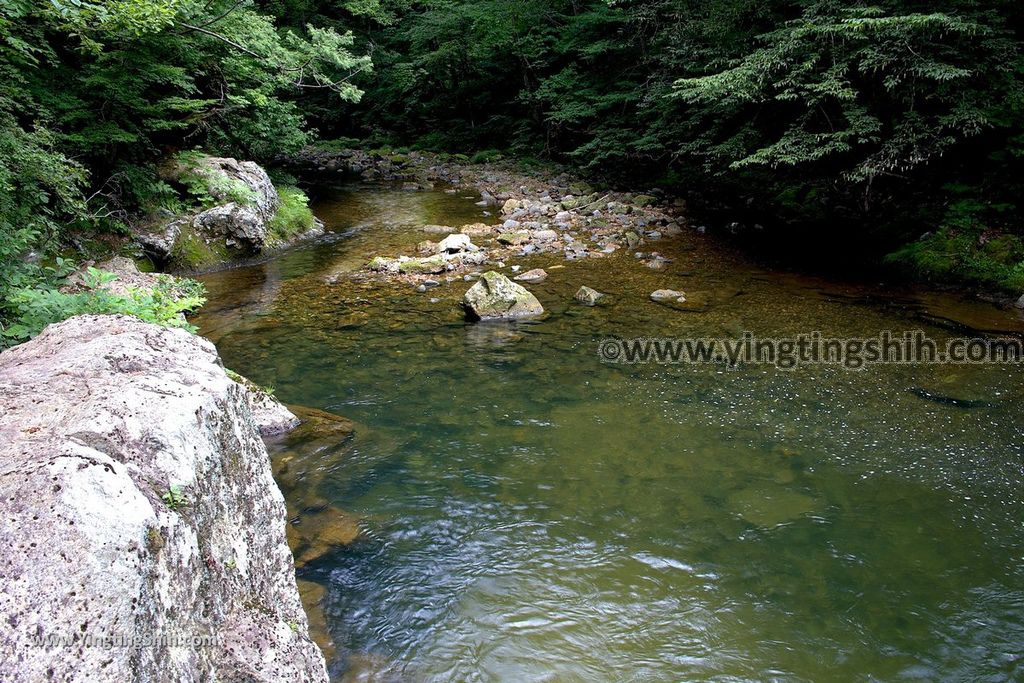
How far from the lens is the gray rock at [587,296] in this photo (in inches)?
413

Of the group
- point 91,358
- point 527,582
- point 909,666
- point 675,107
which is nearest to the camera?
point 91,358

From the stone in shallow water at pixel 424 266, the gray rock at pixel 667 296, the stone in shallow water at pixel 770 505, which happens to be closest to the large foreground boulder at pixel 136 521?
the stone in shallow water at pixel 770 505

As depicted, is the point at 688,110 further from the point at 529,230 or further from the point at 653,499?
the point at 653,499

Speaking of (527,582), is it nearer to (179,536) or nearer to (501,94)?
(179,536)

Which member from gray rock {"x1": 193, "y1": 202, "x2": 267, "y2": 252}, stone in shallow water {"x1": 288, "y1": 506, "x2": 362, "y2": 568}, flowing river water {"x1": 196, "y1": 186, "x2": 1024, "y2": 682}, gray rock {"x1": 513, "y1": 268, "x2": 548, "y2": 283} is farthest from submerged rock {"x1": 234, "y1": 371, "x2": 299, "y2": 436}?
gray rock {"x1": 193, "y1": 202, "x2": 267, "y2": 252}

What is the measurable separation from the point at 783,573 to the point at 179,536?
4.11 meters

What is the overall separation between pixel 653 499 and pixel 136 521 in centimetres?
426

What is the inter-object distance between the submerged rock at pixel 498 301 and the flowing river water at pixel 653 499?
34cm

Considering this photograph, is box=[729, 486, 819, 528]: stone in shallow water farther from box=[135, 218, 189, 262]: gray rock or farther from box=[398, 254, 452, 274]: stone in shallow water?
box=[135, 218, 189, 262]: gray rock

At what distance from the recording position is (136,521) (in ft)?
7.29

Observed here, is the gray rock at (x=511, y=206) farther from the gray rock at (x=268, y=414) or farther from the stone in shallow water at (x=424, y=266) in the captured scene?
the gray rock at (x=268, y=414)

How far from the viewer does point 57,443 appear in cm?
239

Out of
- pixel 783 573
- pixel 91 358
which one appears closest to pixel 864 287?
pixel 783 573

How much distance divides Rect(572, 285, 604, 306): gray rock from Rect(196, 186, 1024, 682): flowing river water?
2.20ft
